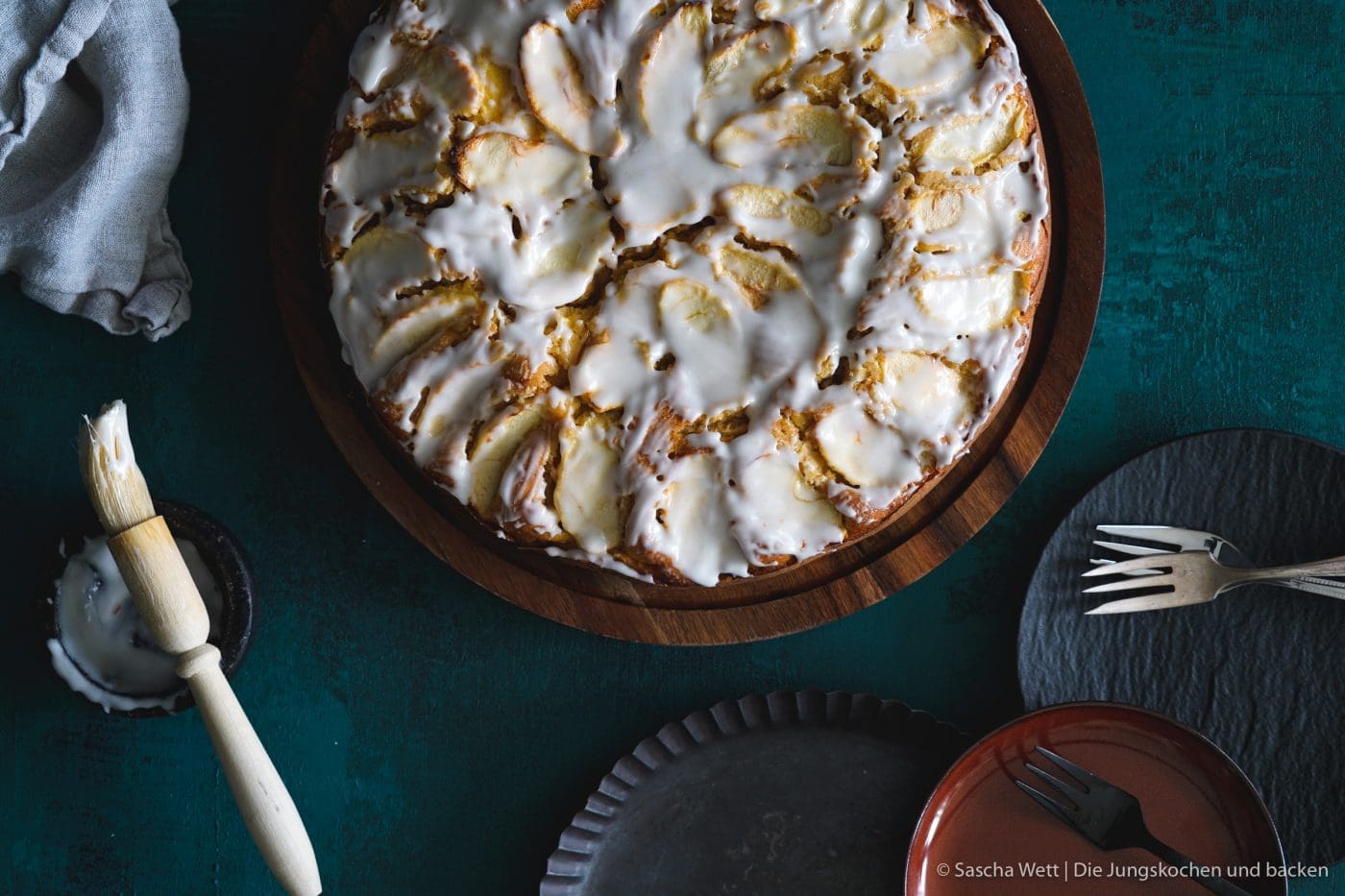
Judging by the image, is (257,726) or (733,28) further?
(257,726)

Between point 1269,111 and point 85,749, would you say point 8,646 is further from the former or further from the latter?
point 1269,111

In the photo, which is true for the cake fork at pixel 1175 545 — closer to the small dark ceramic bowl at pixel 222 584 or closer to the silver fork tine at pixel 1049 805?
the silver fork tine at pixel 1049 805

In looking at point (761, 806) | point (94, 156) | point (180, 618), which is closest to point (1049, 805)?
point (761, 806)

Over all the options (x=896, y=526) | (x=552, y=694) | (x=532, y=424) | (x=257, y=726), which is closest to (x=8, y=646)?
(x=257, y=726)

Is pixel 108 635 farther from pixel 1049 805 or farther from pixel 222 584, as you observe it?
pixel 1049 805

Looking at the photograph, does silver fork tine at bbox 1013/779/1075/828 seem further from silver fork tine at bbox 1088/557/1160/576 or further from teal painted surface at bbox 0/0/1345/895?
silver fork tine at bbox 1088/557/1160/576

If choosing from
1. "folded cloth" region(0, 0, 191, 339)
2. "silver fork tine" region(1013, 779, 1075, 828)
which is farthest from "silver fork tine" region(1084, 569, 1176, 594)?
"folded cloth" region(0, 0, 191, 339)
